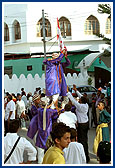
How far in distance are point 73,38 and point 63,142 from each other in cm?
2624

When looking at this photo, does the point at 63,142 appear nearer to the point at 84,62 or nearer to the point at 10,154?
the point at 10,154

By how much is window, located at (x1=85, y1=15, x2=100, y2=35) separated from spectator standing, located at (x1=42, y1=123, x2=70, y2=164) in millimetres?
26239

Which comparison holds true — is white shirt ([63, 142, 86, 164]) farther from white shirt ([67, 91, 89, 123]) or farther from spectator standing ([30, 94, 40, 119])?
spectator standing ([30, 94, 40, 119])

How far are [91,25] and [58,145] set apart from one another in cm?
2662

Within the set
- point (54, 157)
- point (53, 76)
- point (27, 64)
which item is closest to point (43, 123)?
point (53, 76)

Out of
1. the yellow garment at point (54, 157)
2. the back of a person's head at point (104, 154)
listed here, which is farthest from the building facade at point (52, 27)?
the back of a person's head at point (104, 154)

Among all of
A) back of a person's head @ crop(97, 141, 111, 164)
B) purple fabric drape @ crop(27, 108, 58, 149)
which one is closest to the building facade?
purple fabric drape @ crop(27, 108, 58, 149)

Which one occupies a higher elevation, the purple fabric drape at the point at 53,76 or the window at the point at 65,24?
Result: the window at the point at 65,24

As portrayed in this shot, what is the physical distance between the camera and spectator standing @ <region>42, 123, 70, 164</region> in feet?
12.8

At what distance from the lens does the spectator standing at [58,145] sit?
389 centimetres

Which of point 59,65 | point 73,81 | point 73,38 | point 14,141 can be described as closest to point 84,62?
point 73,81

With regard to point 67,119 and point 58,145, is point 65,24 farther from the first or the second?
point 58,145

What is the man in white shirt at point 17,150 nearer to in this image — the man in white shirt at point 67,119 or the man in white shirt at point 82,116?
the man in white shirt at point 67,119

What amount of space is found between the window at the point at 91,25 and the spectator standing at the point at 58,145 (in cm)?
2624
